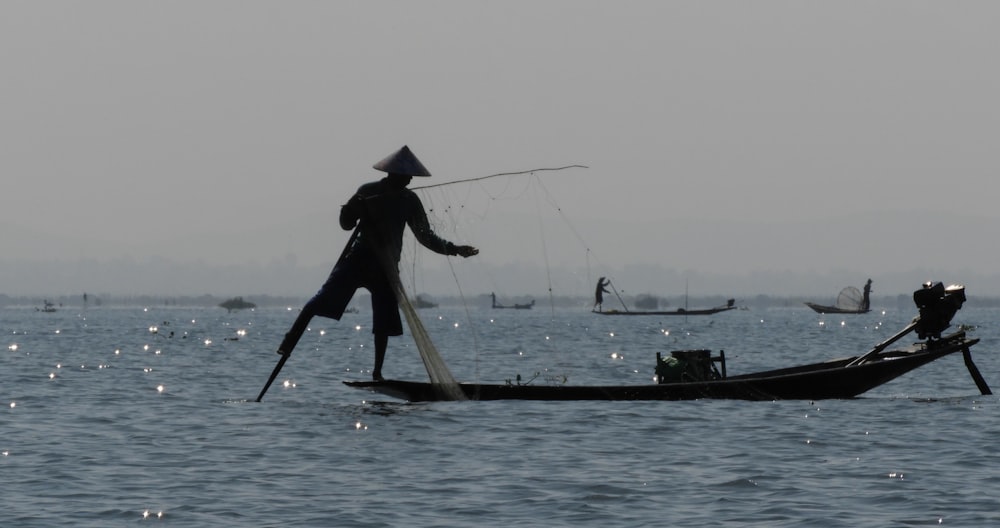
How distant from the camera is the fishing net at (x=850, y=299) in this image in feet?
581

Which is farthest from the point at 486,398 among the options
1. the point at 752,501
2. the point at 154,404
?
the point at 752,501

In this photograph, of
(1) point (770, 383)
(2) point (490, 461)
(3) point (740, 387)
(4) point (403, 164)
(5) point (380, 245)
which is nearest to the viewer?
(2) point (490, 461)

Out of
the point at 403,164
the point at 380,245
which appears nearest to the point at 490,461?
the point at 380,245

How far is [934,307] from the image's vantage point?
24.1 meters

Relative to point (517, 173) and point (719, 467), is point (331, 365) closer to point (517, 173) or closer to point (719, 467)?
point (517, 173)

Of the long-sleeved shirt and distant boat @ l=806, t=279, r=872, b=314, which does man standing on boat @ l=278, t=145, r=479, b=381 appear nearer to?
the long-sleeved shirt

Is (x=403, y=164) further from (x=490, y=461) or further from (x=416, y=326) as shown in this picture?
(x=490, y=461)

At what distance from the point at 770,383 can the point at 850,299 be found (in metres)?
164

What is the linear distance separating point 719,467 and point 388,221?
8.18m

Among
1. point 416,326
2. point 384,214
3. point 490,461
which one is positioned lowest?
point 490,461

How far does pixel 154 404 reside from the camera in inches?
982

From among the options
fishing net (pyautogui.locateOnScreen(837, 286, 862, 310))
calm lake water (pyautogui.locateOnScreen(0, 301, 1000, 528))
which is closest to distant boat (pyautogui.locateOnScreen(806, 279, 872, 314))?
fishing net (pyautogui.locateOnScreen(837, 286, 862, 310))

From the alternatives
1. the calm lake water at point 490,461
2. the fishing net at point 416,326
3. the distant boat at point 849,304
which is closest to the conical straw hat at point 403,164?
the fishing net at point 416,326

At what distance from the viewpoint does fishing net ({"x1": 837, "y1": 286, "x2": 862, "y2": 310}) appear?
177 m
